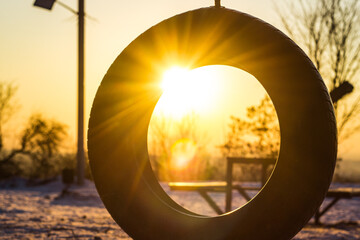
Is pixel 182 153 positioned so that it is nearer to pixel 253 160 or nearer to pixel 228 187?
pixel 253 160

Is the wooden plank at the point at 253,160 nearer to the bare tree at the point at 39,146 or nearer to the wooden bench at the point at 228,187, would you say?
the wooden bench at the point at 228,187

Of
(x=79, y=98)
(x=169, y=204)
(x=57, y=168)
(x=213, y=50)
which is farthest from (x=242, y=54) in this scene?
(x=57, y=168)

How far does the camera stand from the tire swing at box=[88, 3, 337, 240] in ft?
7.00

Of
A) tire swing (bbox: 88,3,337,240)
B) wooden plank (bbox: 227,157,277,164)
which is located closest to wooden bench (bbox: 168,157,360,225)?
wooden plank (bbox: 227,157,277,164)

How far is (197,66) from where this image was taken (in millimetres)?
2529

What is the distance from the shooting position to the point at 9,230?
4.91 m

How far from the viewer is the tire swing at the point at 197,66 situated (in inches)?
84.0

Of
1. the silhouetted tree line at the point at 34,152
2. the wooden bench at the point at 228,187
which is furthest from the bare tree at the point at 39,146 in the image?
the wooden bench at the point at 228,187

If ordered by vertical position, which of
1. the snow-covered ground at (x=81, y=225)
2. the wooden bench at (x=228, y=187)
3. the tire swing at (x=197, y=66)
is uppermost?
the tire swing at (x=197, y=66)

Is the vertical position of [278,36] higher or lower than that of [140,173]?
higher

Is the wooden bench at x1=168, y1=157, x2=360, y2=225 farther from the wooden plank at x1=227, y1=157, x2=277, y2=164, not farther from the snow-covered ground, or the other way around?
the snow-covered ground

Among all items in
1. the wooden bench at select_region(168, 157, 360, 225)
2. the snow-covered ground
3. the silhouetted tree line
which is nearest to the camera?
the snow-covered ground

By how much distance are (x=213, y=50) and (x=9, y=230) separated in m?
3.79

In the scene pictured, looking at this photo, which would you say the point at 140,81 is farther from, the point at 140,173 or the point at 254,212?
the point at 254,212
